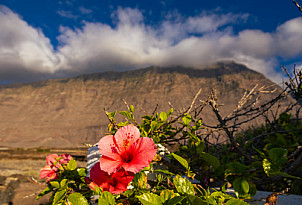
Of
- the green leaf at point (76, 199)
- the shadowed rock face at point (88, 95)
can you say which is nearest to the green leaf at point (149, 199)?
the green leaf at point (76, 199)

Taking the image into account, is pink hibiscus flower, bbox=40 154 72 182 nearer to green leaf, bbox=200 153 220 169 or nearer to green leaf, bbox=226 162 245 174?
green leaf, bbox=200 153 220 169

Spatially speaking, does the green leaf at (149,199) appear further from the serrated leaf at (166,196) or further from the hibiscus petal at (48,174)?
the hibiscus petal at (48,174)

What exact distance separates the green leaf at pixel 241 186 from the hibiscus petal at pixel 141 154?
1.76 ft

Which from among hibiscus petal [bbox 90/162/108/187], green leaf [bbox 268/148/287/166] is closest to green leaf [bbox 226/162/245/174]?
green leaf [bbox 268/148/287/166]

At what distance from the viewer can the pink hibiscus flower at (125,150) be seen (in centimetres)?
83

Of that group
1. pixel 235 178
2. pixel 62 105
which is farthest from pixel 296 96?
pixel 62 105

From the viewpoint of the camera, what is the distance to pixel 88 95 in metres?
96.8

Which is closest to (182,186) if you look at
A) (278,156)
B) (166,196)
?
(166,196)

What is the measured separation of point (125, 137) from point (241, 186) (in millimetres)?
677

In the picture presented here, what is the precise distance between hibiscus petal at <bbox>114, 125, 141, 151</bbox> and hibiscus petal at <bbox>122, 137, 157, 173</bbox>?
0.10 ft

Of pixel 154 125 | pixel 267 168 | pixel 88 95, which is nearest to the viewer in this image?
pixel 267 168

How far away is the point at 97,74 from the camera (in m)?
113

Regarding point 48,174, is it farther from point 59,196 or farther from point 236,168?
point 236,168

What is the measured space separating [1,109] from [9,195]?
4662 inches
